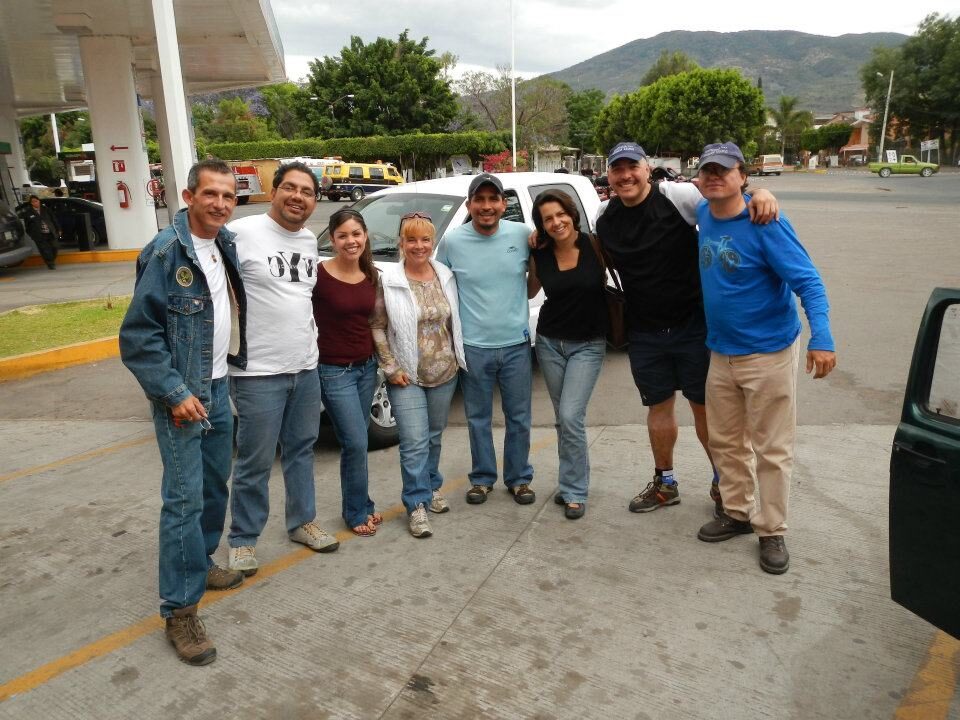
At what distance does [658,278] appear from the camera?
3.79m

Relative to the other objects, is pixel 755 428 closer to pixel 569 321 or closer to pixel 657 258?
pixel 657 258

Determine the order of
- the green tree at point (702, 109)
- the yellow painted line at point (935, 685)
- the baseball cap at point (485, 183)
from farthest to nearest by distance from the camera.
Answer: the green tree at point (702, 109)
the baseball cap at point (485, 183)
the yellow painted line at point (935, 685)

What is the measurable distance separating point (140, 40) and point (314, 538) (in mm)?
15410

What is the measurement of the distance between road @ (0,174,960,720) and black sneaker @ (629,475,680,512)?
0.06 m

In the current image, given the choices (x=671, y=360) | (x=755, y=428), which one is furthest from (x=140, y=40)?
(x=755, y=428)

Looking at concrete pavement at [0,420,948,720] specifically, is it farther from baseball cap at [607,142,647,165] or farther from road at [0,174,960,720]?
baseball cap at [607,142,647,165]

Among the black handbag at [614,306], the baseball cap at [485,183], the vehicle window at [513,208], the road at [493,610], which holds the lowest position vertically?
the road at [493,610]

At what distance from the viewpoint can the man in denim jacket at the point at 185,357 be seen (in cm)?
271

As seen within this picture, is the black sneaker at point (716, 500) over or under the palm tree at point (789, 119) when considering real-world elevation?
under

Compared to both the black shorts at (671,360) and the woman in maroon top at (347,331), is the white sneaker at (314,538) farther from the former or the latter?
the black shorts at (671,360)

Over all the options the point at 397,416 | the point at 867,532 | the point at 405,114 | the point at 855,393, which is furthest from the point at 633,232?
the point at 405,114

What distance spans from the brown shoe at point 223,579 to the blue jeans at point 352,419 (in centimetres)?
72

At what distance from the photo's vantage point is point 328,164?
37812 mm

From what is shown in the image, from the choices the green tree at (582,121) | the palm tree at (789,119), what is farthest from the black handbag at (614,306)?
the palm tree at (789,119)
